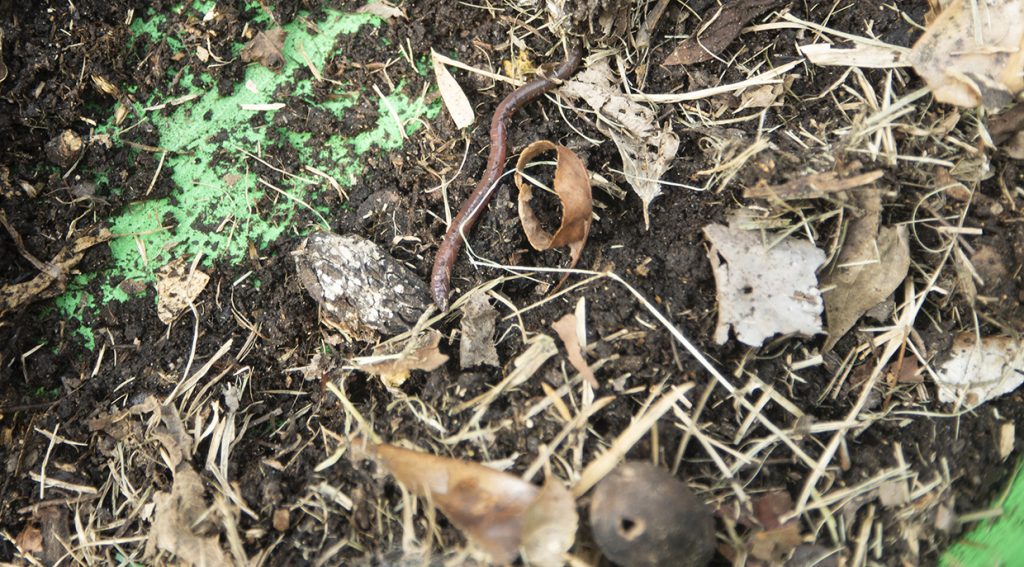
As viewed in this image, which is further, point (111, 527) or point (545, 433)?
point (111, 527)

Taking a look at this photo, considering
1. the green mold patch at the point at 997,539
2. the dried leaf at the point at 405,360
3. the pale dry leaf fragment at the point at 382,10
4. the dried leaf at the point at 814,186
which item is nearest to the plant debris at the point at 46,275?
the dried leaf at the point at 405,360

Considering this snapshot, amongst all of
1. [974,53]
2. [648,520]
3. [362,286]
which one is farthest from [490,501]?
[974,53]

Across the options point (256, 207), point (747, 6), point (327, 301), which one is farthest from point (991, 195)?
point (256, 207)

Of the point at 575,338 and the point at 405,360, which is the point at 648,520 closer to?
the point at 575,338

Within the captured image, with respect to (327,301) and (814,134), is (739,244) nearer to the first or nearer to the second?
(814,134)

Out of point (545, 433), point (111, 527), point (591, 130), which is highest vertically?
point (591, 130)

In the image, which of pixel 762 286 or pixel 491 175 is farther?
pixel 491 175
